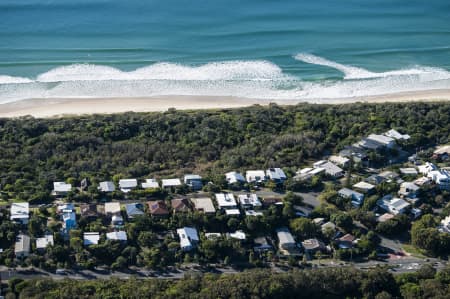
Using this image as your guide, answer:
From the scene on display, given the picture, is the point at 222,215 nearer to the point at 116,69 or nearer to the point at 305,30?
the point at 116,69

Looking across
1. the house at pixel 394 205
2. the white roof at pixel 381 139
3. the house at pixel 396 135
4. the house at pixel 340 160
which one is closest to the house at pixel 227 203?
the house at pixel 394 205

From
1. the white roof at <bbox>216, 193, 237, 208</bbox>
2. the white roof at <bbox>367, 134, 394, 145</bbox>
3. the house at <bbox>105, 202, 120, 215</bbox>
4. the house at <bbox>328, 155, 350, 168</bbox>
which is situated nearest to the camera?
the house at <bbox>105, 202, 120, 215</bbox>

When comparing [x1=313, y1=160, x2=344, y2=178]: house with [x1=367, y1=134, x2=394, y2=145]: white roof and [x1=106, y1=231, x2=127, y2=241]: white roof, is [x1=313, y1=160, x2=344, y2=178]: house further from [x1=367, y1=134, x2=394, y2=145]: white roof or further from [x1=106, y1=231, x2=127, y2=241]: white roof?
[x1=106, y1=231, x2=127, y2=241]: white roof

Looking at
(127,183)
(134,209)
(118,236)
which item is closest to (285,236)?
(134,209)

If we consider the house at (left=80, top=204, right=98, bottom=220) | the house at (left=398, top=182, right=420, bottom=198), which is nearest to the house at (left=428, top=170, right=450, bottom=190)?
the house at (left=398, top=182, right=420, bottom=198)

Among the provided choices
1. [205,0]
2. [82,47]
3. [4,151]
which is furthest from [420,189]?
[205,0]

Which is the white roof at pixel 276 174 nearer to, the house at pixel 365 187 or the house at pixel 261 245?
the house at pixel 365 187

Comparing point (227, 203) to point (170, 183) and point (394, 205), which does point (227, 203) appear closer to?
point (170, 183)
